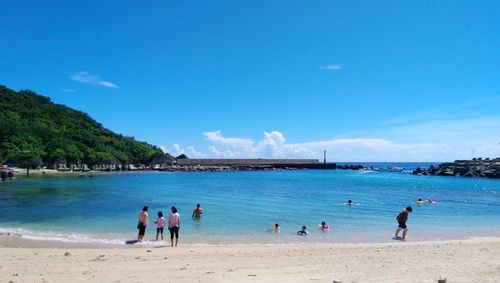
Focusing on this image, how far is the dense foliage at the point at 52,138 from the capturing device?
297 ft

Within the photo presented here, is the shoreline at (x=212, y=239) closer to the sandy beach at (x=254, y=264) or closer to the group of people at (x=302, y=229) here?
the group of people at (x=302, y=229)

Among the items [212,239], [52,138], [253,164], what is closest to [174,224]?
[212,239]

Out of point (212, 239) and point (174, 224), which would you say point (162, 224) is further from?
point (212, 239)

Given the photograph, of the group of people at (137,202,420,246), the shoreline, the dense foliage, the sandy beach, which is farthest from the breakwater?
the sandy beach

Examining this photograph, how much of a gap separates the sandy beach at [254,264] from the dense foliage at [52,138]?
77819 millimetres

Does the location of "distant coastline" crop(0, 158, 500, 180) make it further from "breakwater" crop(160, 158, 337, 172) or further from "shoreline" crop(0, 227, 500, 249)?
"shoreline" crop(0, 227, 500, 249)

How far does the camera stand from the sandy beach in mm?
9594

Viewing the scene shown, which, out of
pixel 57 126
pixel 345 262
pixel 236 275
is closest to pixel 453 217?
pixel 345 262

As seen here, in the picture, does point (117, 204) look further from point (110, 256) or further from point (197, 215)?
point (110, 256)

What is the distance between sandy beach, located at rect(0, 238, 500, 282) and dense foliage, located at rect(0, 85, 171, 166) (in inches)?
3064

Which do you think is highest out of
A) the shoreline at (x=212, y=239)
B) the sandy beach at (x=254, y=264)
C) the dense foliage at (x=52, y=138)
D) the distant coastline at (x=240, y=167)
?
the dense foliage at (x=52, y=138)

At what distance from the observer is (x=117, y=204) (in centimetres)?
3089

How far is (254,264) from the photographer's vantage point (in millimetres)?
11328

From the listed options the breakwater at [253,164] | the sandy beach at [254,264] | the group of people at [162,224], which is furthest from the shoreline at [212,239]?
the breakwater at [253,164]
